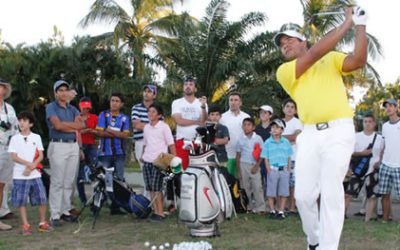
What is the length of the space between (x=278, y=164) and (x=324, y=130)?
4003mm

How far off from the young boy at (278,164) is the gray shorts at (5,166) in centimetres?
367

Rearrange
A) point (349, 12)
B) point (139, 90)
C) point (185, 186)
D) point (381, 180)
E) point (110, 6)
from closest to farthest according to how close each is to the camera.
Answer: point (349, 12) → point (185, 186) → point (381, 180) → point (139, 90) → point (110, 6)

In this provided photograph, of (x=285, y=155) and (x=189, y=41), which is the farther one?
(x=189, y=41)

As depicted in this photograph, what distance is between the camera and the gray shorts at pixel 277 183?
27.3 ft

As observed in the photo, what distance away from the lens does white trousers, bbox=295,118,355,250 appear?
4348mm

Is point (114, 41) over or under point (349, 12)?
over

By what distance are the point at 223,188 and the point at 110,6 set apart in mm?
21257

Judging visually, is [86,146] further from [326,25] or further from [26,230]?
[326,25]

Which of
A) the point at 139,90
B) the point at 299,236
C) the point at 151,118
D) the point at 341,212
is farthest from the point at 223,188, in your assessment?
the point at 139,90

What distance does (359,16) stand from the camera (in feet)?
13.4

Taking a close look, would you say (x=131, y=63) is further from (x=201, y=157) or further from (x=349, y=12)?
(x=349, y=12)

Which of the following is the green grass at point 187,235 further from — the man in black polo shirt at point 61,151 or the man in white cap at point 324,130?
the man in white cap at point 324,130

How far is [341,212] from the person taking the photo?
4.41 metres

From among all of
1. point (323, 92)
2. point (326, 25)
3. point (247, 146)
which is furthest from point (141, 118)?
point (326, 25)
